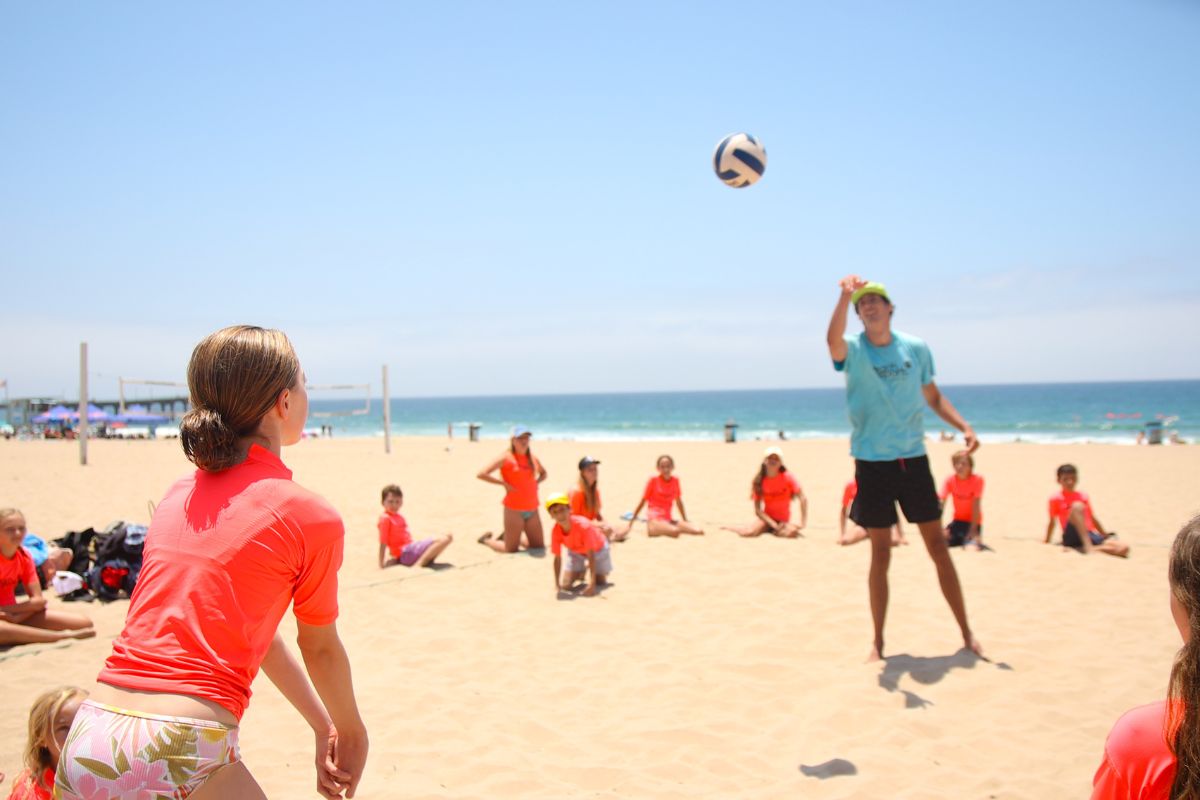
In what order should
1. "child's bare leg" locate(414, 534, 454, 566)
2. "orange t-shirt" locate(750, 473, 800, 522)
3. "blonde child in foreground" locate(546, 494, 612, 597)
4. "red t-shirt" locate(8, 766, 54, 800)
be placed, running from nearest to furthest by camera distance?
1. "red t-shirt" locate(8, 766, 54, 800)
2. "blonde child in foreground" locate(546, 494, 612, 597)
3. "child's bare leg" locate(414, 534, 454, 566)
4. "orange t-shirt" locate(750, 473, 800, 522)

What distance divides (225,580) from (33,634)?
4.15 meters

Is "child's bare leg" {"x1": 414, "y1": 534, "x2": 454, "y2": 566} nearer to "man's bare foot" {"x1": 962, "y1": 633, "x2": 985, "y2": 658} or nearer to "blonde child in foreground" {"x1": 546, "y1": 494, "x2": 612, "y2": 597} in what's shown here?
"blonde child in foreground" {"x1": 546, "y1": 494, "x2": 612, "y2": 597}

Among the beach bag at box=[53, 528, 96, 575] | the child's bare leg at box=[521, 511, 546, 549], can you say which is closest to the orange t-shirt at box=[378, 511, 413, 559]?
the child's bare leg at box=[521, 511, 546, 549]

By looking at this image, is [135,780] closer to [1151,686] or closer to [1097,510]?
[1151,686]

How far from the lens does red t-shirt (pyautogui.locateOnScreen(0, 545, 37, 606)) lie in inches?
179

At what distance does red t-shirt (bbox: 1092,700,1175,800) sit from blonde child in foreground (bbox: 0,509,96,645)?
5.17 m

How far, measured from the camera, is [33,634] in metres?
4.41

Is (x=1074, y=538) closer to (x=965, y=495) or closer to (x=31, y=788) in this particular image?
(x=965, y=495)

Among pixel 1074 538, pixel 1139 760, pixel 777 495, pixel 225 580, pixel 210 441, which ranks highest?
pixel 210 441

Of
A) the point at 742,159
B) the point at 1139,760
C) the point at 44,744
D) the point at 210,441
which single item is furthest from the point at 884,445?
the point at 44,744

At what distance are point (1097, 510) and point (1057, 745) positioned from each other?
25.0 feet

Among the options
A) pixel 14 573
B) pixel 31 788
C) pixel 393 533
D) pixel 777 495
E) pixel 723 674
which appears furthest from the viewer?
pixel 777 495

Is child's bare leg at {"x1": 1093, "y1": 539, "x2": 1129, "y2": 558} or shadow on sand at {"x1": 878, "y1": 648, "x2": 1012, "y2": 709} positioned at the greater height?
child's bare leg at {"x1": 1093, "y1": 539, "x2": 1129, "y2": 558}

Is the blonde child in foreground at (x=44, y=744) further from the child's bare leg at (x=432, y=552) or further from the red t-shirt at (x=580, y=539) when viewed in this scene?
the child's bare leg at (x=432, y=552)
